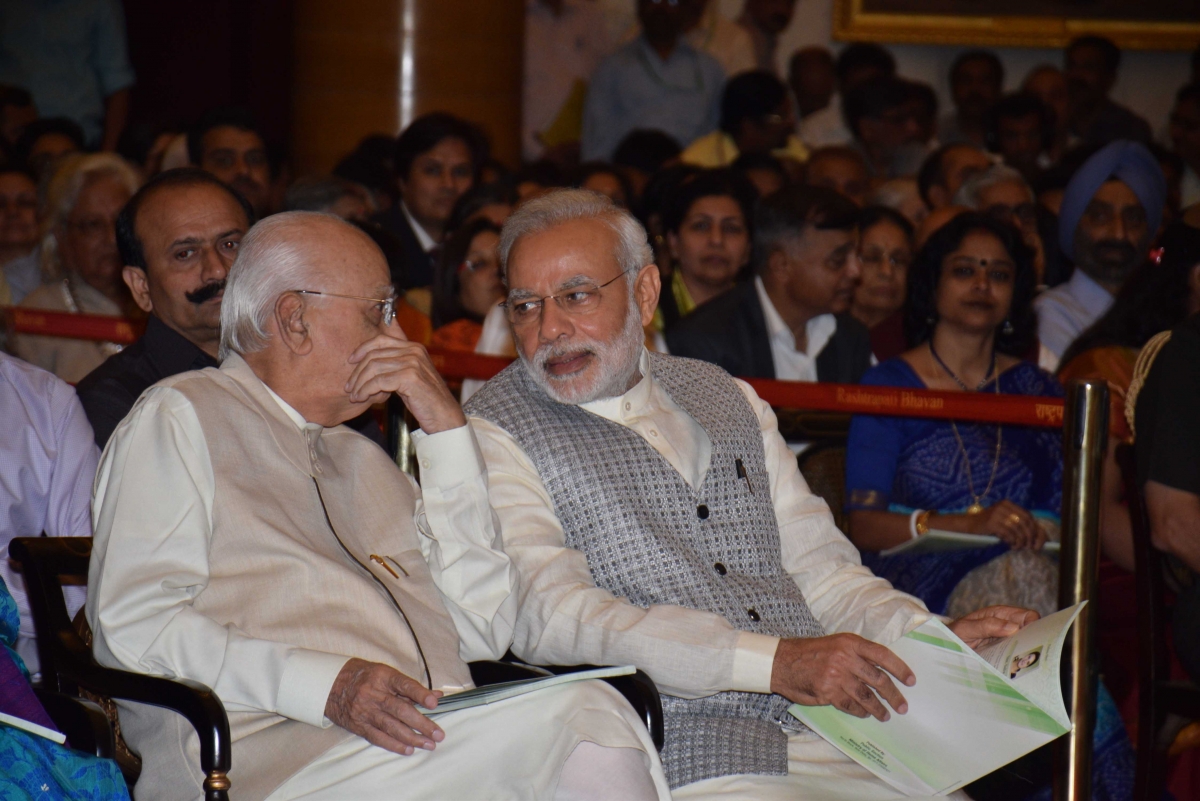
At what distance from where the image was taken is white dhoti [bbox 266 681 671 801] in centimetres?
227

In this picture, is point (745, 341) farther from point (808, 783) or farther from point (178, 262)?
point (808, 783)

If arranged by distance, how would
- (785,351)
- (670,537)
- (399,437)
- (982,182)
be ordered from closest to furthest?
(670,537)
(399,437)
(785,351)
(982,182)

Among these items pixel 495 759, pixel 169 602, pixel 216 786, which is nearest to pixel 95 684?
pixel 169 602

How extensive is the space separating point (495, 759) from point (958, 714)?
2.76ft

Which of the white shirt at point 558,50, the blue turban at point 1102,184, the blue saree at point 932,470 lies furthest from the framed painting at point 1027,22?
the blue saree at point 932,470

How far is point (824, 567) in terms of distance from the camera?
119 inches

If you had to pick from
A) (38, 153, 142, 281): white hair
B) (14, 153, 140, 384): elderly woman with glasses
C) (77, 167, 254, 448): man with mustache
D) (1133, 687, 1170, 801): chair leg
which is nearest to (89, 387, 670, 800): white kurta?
(77, 167, 254, 448): man with mustache

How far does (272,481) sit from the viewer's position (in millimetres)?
2557

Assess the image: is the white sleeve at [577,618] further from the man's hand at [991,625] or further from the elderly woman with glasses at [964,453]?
the elderly woman with glasses at [964,453]

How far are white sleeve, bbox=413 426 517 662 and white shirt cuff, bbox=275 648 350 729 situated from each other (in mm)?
388

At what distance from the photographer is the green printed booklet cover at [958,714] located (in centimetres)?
235

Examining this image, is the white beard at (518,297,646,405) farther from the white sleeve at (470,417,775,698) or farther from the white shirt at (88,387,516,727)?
the white shirt at (88,387,516,727)

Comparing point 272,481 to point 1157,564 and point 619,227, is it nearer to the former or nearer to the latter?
point 619,227

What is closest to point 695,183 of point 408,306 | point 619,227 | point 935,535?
point 408,306
